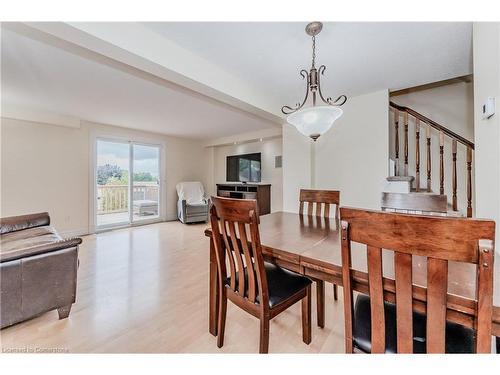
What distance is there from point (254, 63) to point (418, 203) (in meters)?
1.88

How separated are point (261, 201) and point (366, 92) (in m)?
3.04

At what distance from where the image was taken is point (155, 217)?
18.4 ft

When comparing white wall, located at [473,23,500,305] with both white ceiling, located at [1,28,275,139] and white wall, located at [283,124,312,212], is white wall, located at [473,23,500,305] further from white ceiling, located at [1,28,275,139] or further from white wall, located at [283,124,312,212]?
white ceiling, located at [1,28,275,139]

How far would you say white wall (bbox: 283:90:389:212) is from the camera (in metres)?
2.94

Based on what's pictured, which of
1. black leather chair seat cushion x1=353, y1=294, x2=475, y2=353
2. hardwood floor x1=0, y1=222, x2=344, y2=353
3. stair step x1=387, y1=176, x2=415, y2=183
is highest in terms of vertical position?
stair step x1=387, y1=176, x2=415, y2=183

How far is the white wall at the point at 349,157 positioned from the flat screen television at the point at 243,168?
184 cm

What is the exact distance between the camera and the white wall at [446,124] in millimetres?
3020

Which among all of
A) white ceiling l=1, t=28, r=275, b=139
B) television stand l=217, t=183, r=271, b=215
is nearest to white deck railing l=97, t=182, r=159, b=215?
white ceiling l=1, t=28, r=275, b=139

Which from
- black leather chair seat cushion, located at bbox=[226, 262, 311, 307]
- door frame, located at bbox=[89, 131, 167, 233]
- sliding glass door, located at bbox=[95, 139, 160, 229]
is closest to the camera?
black leather chair seat cushion, located at bbox=[226, 262, 311, 307]

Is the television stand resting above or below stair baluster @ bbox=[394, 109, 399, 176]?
below

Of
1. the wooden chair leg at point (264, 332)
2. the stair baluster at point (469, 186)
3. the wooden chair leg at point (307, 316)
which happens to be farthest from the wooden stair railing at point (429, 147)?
the wooden chair leg at point (264, 332)

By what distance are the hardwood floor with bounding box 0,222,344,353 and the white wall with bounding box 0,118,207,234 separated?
1.86 meters

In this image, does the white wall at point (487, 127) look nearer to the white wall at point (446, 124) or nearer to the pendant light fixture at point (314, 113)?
the pendant light fixture at point (314, 113)

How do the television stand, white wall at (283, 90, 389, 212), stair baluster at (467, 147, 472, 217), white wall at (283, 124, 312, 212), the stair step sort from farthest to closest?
1. the television stand
2. white wall at (283, 124, 312, 212)
3. white wall at (283, 90, 389, 212)
4. the stair step
5. stair baluster at (467, 147, 472, 217)
